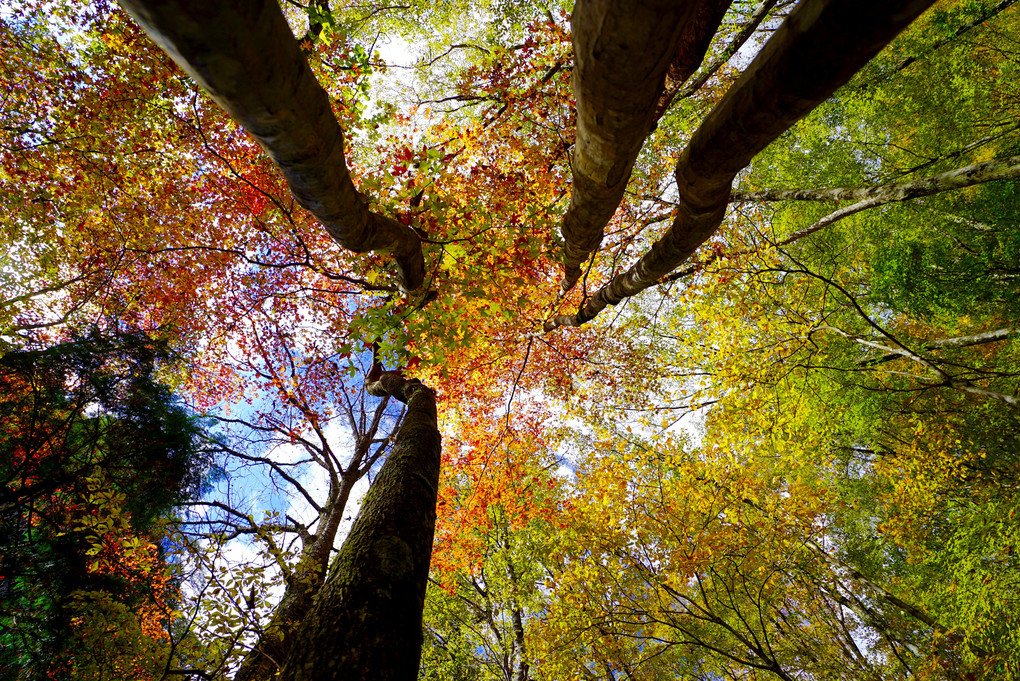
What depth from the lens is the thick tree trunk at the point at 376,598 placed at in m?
1.64

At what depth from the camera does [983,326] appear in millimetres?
10734

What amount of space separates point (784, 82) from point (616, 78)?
2.66ft

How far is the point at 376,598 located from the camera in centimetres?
192

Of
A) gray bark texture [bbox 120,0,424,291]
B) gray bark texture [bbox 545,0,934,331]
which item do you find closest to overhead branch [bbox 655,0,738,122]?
gray bark texture [bbox 545,0,934,331]

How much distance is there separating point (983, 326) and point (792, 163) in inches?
338

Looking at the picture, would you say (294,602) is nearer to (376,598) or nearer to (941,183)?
(376,598)

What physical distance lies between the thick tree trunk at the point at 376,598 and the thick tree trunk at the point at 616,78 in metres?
2.99

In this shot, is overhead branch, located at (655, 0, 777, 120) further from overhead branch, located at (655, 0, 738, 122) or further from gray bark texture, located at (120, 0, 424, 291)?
gray bark texture, located at (120, 0, 424, 291)

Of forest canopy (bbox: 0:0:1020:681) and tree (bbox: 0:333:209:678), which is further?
tree (bbox: 0:333:209:678)

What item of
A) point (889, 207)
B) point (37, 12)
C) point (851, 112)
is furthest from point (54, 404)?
point (889, 207)

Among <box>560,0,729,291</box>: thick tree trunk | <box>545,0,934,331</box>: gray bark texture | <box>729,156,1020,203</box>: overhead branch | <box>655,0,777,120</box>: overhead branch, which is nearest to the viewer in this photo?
<box>545,0,934,331</box>: gray bark texture

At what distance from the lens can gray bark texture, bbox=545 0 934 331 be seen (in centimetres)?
135

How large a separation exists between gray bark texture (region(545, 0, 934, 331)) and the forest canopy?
0.03m

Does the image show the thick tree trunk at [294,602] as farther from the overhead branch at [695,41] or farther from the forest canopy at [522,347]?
the overhead branch at [695,41]
